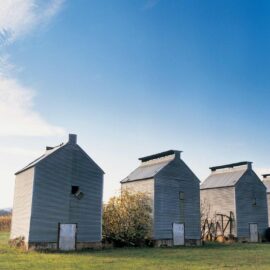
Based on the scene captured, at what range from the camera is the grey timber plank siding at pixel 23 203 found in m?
31.2

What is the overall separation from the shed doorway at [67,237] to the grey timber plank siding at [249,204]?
78.0 ft

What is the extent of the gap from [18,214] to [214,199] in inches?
1048

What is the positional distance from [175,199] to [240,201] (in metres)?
12.2

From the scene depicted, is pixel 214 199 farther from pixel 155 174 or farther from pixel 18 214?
pixel 18 214

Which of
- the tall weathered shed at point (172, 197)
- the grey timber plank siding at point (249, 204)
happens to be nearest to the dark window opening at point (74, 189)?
the tall weathered shed at point (172, 197)

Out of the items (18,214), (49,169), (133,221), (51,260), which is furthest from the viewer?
(133,221)

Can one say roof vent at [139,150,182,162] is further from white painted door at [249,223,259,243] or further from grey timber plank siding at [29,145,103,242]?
white painted door at [249,223,259,243]

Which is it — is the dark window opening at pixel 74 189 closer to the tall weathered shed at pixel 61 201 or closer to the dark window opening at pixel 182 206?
the tall weathered shed at pixel 61 201

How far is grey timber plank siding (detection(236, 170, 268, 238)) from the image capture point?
4866cm

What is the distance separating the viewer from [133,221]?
37500 millimetres

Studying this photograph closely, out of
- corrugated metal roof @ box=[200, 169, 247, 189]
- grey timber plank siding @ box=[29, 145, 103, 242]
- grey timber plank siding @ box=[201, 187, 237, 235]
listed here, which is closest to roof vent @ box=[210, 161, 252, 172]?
corrugated metal roof @ box=[200, 169, 247, 189]

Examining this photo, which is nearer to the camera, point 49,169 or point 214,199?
point 49,169

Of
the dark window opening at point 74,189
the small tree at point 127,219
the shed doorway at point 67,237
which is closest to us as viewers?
the shed doorway at point 67,237

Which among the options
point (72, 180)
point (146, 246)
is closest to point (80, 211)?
point (72, 180)
